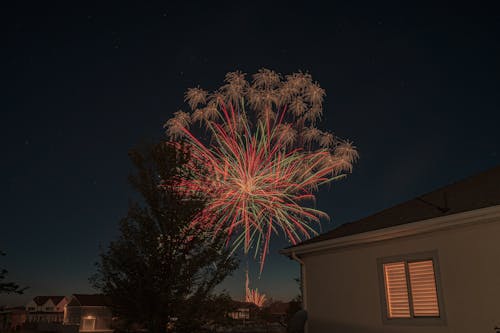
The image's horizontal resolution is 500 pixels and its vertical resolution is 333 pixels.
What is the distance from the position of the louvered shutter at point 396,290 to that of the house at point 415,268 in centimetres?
2

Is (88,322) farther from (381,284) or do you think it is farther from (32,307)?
(381,284)

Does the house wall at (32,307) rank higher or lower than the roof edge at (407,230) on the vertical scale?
lower

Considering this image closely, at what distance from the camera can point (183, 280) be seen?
405 inches

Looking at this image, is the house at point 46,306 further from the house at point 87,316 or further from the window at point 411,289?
the window at point 411,289

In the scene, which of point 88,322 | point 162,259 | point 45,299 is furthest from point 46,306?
point 162,259

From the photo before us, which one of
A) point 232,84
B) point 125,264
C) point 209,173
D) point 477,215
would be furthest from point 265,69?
point 477,215

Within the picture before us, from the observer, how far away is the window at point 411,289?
7.66m

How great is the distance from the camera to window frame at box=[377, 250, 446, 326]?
292 inches

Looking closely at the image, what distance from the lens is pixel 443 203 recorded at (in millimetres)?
8797

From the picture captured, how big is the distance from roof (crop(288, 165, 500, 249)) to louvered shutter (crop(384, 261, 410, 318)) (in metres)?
0.86

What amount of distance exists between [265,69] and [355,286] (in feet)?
32.5

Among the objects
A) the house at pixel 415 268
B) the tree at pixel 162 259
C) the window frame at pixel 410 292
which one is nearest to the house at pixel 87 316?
the tree at pixel 162 259

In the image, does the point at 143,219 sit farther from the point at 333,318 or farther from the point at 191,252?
the point at 333,318

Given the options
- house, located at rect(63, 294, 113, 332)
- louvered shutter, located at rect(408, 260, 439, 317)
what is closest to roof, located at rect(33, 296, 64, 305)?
house, located at rect(63, 294, 113, 332)
